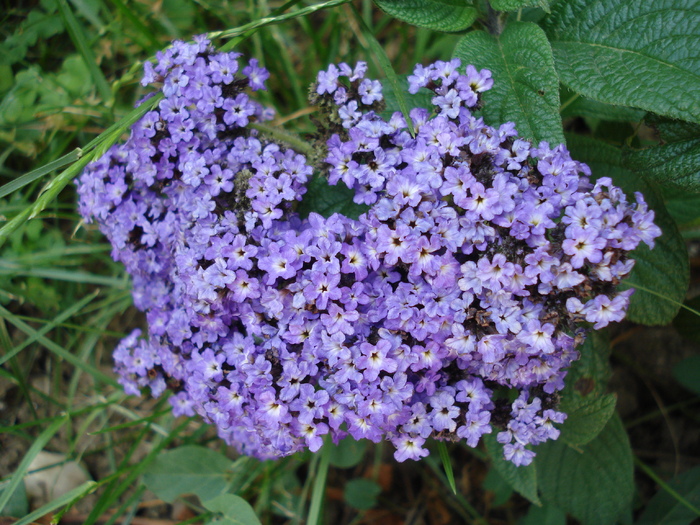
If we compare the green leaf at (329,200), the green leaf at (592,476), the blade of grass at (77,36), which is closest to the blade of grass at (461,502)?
the green leaf at (592,476)

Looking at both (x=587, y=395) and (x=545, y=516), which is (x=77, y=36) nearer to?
(x=587, y=395)

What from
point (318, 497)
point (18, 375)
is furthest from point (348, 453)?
point (18, 375)

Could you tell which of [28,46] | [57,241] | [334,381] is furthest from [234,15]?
[334,381]

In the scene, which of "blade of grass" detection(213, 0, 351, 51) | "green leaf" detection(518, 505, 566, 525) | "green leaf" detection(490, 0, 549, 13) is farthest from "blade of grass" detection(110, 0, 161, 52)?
"green leaf" detection(518, 505, 566, 525)

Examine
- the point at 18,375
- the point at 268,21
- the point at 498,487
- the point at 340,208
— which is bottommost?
the point at 498,487

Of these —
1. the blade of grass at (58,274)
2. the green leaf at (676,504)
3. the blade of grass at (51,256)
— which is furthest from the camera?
the blade of grass at (51,256)

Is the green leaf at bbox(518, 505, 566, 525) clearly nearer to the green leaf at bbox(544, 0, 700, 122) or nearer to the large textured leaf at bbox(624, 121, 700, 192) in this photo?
the large textured leaf at bbox(624, 121, 700, 192)

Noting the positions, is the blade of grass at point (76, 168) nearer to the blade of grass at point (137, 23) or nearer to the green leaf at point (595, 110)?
the blade of grass at point (137, 23)
